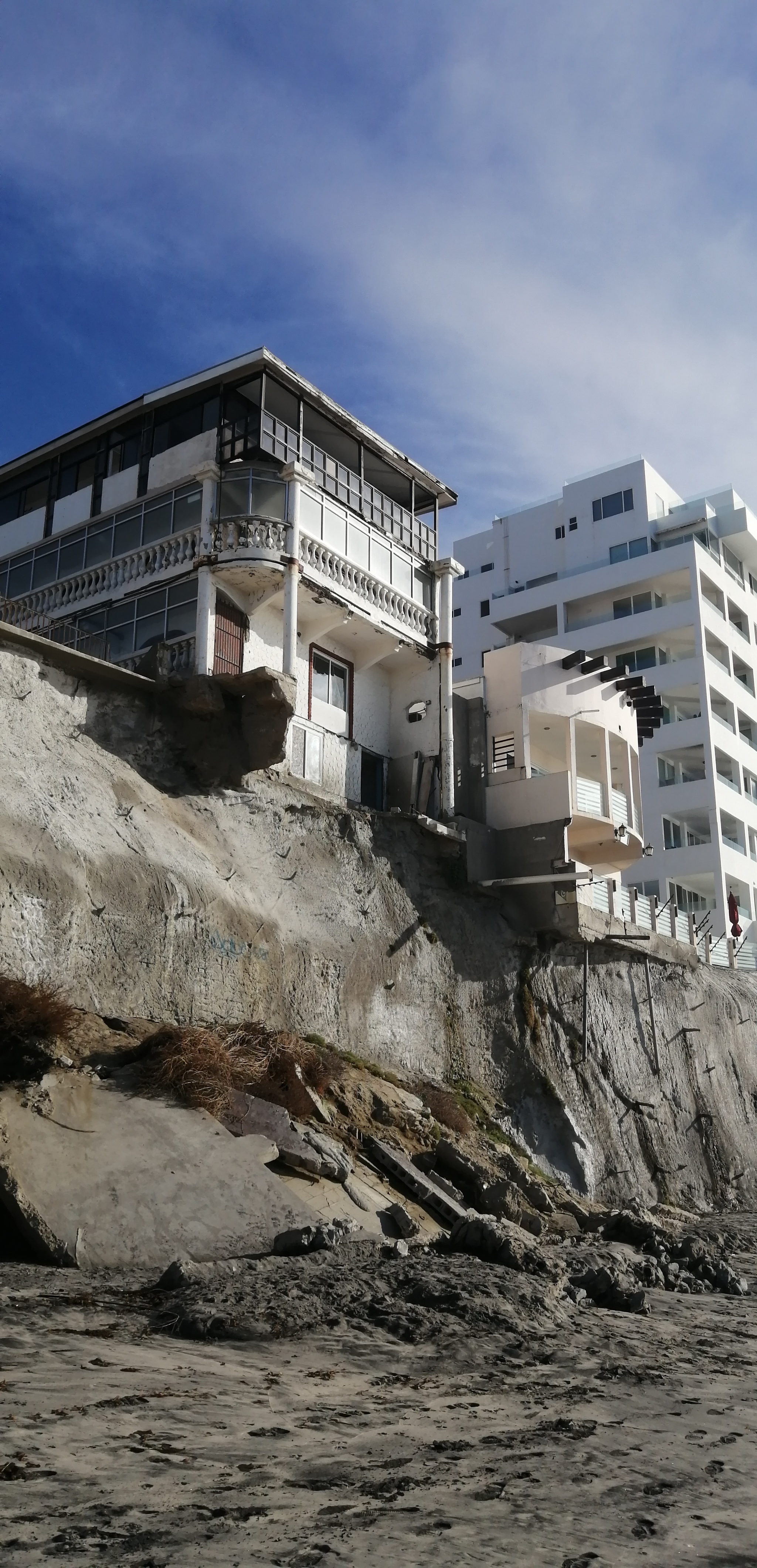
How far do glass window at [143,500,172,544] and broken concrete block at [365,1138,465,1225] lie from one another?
13.5 meters

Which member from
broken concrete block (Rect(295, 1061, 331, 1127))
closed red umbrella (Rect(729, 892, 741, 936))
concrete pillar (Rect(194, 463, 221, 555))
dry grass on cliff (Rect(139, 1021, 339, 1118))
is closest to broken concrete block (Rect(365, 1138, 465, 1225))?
broken concrete block (Rect(295, 1061, 331, 1127))

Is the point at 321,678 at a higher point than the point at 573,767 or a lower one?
higher

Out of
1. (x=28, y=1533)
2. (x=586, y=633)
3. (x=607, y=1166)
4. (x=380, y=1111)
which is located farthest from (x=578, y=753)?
(x=28, y=1533)

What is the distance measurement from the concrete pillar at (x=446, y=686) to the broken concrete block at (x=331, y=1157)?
12.7 meters

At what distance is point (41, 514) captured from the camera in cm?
2841

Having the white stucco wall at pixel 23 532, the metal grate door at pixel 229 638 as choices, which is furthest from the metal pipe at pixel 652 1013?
the white stucco wall at pixel 23 532

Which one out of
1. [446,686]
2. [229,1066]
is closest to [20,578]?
[446,686]

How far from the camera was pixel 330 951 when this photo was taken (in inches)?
885

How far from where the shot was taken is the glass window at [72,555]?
26.5m

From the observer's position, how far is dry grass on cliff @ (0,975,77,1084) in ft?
42.4

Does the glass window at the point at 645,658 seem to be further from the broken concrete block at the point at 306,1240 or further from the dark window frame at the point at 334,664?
the broken concrete block at the point at 306,1240

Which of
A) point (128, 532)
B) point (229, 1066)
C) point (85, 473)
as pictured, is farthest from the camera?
point (85, 473)

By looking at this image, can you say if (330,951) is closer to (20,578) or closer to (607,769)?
(607,769)

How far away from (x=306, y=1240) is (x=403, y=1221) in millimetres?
2332
